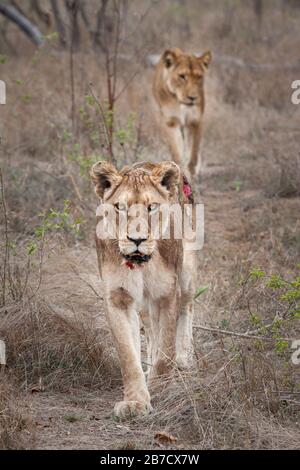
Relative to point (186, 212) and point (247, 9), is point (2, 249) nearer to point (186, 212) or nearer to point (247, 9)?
point (186, 212)

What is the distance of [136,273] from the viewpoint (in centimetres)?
483

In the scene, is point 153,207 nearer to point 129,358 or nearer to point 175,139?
point 129,358

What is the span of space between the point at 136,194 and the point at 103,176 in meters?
0.28

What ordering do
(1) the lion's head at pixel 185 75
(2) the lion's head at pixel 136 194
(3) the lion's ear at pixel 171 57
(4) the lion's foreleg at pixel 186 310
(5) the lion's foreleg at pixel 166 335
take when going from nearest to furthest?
(2) the lion's head at pixel 136 194 < (5) the lion's foreleg at pixel 166 335 < (4) the lion's foreleg at pixel 186 310 < (1) the lion's head at pixel 185 75 < (3) the lion's ear at pixel 171 57

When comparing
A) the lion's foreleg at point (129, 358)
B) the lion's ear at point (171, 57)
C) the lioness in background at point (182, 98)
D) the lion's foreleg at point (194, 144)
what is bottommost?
the lion's foreleg at point (129, 358)

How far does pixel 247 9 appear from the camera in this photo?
808 inches

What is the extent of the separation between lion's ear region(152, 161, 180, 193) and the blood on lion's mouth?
46 centimetres

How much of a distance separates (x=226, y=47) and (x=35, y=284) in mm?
11009

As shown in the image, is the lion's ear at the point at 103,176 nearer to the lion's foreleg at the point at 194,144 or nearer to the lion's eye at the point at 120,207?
the lion's eye at the point at 120,207

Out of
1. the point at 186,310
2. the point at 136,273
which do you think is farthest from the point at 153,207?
the point at 186,310

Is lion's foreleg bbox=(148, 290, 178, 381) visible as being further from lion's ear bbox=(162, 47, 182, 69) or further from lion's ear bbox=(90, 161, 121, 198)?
lion's ear bbox=(162, 47, 182, 69)

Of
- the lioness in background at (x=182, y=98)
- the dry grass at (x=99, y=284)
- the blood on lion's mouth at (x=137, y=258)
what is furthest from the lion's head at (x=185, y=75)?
the blood on lion's mouth at (x=137, y=258)

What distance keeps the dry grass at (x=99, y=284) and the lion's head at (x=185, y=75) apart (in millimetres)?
565

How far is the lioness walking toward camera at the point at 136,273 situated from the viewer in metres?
4.65
